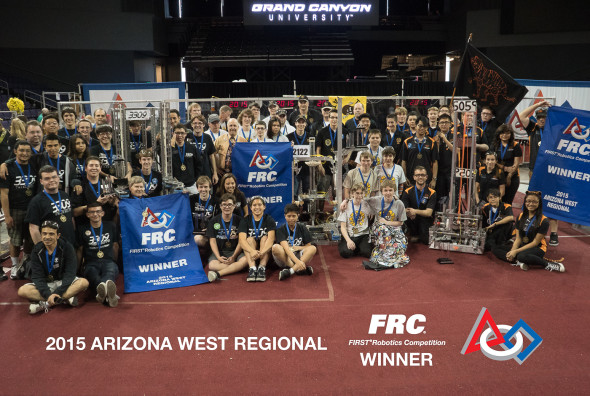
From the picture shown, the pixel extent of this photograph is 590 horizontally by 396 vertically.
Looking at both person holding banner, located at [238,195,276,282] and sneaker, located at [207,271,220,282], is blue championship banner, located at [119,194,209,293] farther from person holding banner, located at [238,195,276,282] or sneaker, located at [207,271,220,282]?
person holding banner, located at [238,195,276,282]

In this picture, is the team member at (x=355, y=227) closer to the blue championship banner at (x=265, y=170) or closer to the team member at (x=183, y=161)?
the blue championship banner at (x=265, y=170)

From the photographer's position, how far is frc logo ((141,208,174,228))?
662cm

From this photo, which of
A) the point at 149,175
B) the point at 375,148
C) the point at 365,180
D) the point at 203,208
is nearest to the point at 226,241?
the point at 203,208

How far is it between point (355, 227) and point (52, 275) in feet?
13.5

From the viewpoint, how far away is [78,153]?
707 centimetres

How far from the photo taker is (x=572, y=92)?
1504cm

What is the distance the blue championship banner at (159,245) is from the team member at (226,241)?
234mm

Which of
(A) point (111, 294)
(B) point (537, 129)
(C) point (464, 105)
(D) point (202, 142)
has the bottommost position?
(A) point (111, 294)

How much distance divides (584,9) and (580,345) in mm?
19295

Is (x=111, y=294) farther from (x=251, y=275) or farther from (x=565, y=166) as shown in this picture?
(x=565, y=166)

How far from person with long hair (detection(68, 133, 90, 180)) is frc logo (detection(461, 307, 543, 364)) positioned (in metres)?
A: 5.22

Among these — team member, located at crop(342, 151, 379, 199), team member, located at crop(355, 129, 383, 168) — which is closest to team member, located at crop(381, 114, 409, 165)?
team member, located at crop(355, 129, 383, 168)

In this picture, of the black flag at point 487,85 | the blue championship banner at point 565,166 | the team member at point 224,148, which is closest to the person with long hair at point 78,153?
the team member at point 224,148

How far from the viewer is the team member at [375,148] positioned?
848cm
